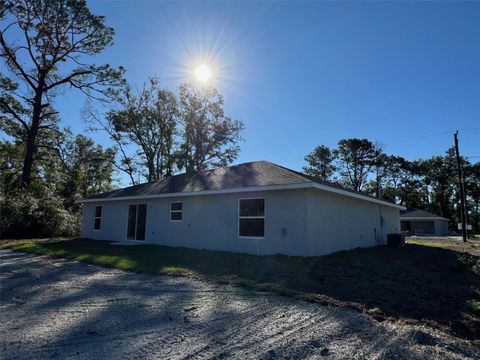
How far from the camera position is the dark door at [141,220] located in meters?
14.7

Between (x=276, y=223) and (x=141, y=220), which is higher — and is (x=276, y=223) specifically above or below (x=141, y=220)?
below

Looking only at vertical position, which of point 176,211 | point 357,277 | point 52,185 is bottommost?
point 357,277

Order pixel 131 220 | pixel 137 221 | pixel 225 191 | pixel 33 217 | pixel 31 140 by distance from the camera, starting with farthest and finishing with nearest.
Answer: pixel 31 140 < pixel 33 217 < pixel 131 220 < pixel 137 221 < pixel 225 191

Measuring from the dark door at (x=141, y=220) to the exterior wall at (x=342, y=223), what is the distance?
818 cm

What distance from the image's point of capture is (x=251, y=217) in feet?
35.5

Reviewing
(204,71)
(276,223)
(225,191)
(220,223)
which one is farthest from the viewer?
(204,71)

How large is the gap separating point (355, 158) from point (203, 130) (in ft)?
76.7

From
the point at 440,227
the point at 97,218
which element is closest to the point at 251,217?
the point at 97,218

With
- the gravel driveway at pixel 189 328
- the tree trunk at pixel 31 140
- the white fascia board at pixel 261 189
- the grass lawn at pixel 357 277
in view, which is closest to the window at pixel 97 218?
the white fascia board at pixel 261 189

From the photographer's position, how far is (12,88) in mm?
24188

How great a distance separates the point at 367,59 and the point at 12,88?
25.4 meters

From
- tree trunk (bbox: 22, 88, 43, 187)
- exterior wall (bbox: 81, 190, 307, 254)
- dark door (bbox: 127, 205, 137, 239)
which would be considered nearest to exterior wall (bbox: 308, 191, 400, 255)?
exterior wall (bbox: 81, 190, 307, 254)

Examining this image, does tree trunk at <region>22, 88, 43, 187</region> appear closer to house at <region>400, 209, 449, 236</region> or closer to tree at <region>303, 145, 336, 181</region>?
tree at <region>303, 145, 336, 181</region>

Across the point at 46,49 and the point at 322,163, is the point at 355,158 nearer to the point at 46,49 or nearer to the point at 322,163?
the point at 322,163
